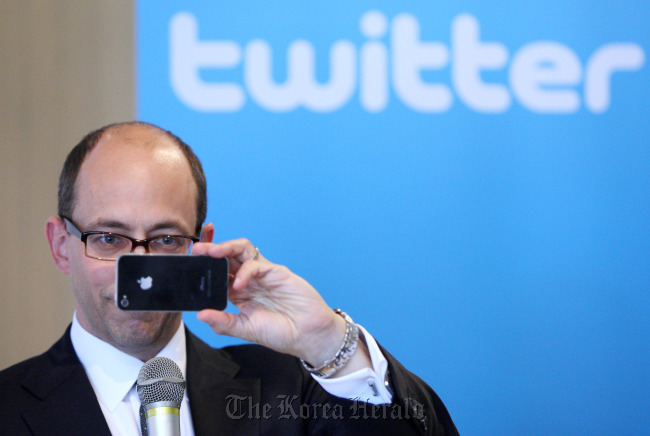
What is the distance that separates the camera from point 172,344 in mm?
2105

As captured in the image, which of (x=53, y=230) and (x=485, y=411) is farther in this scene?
(x=485, y=411)

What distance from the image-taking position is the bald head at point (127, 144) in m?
2.10

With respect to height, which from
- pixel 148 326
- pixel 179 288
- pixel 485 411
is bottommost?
pixel 485 411

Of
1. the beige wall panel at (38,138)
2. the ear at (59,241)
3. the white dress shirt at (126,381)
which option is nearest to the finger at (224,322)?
the white dress shirt at (126,381)

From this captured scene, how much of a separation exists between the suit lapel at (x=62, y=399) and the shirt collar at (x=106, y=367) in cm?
3

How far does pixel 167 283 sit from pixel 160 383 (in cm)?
21

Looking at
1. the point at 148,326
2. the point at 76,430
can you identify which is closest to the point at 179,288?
the point at 148,326

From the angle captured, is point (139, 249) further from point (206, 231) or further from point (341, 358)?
point (341, 358)

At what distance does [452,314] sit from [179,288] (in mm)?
1553

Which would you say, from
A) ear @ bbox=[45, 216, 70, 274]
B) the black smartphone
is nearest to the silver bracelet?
the black smartphone

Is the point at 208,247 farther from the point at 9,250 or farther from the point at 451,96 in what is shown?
the point at 9,250

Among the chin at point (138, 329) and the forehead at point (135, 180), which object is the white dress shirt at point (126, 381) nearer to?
the chin at point (138, 329)

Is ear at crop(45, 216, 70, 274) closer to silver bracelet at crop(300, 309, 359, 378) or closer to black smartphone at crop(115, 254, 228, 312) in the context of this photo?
black smartphone at crop(115, 254, 228, 312)

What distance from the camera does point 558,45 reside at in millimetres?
2908
